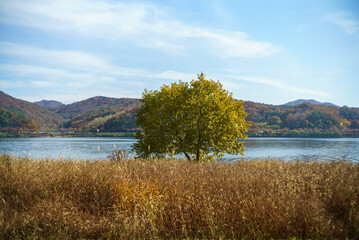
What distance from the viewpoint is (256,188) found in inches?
236

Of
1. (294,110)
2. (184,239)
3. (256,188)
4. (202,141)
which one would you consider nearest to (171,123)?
(202,141)

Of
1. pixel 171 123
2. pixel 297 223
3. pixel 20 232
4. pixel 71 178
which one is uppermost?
pixel 171 123

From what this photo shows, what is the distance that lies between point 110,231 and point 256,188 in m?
3.37

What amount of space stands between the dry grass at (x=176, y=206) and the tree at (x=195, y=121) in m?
11.3

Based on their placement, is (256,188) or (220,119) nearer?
(256,188)

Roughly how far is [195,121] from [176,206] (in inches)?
530

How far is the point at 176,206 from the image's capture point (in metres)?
5.43

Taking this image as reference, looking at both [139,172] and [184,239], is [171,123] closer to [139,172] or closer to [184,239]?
[139,172]

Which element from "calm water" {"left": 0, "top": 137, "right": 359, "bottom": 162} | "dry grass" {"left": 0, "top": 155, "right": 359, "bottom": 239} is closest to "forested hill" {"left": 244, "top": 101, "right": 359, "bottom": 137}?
"calm water" {"left": 0, "top": 137, "right": 359, "bottom": 162}

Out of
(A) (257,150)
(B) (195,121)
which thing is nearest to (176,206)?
(B) (195,121)

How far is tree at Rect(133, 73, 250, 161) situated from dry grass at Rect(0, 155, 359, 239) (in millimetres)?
11312

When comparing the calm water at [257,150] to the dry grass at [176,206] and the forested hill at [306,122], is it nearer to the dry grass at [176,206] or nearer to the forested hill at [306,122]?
the dry grass at [176,206]

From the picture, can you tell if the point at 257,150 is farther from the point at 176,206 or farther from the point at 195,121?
the point at 176,206

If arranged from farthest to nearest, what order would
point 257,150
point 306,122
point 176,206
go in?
1. point 306,122
2. point 257,150
3. point 176,206
